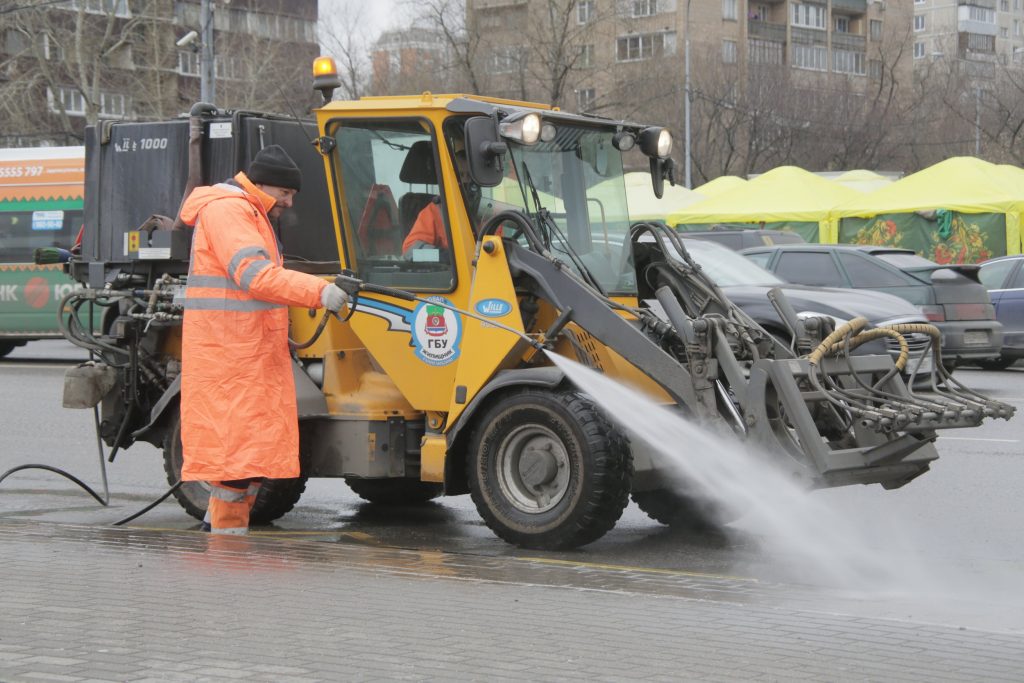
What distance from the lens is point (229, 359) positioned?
306 inches

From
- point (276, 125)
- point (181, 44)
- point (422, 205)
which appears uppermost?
point (181, 44)

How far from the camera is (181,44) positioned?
28.2 metres

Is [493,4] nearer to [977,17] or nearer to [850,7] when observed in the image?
[850,7]

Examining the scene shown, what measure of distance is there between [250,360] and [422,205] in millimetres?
1303

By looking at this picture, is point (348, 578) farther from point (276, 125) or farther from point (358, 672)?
point (276, 125)

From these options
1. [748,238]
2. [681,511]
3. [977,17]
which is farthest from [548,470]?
[977,17]

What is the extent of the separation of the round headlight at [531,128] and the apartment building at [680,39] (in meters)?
32.1

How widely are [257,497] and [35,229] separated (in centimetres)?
1506

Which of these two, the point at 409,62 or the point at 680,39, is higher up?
the point at 680,39

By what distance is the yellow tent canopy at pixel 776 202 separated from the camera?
99.3 feet

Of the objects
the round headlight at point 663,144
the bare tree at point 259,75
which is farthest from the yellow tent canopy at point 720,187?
the round headlight at point 663,144

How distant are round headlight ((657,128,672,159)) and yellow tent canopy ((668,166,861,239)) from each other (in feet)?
70.6

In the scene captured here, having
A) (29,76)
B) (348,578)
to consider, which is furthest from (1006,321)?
(29,76)

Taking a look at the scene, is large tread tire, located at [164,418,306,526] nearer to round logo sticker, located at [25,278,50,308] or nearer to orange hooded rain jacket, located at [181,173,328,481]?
orange hooded rain jacket, located at [181,173,328,481]
